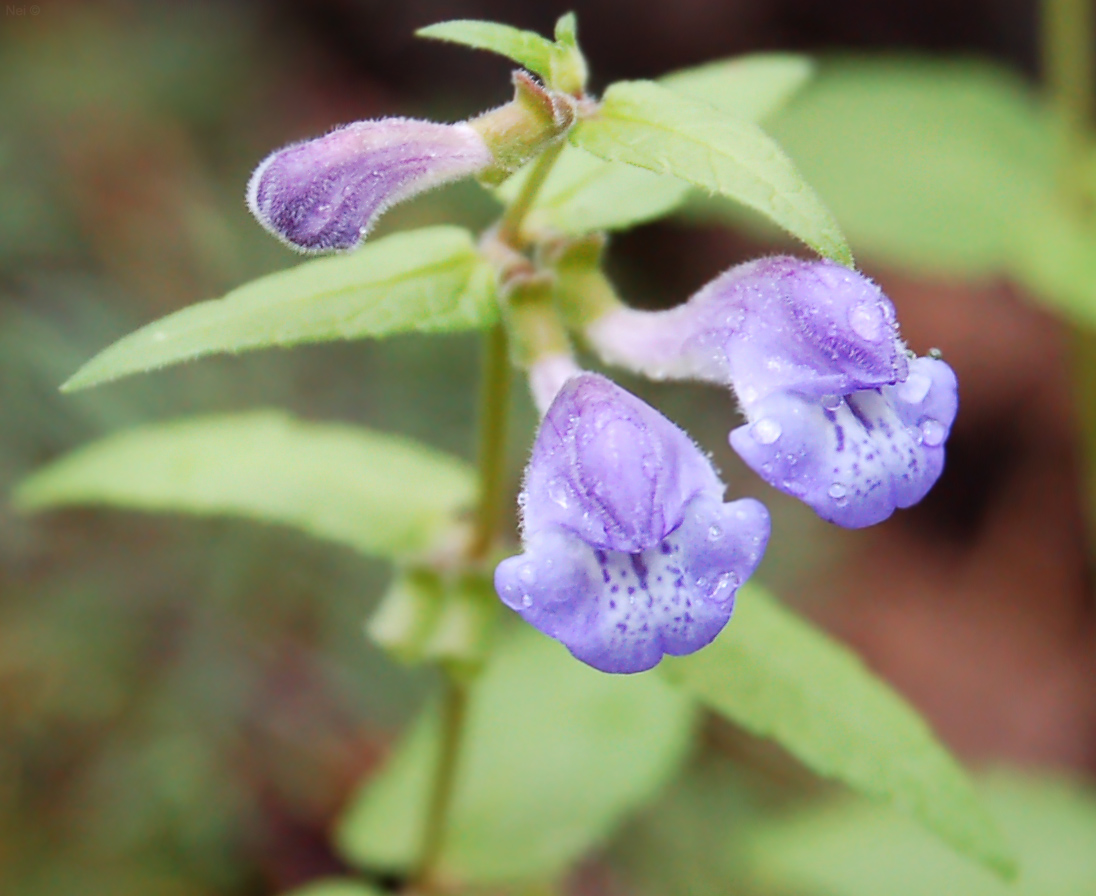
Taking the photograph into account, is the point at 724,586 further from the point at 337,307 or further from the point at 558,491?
the point at 337,307

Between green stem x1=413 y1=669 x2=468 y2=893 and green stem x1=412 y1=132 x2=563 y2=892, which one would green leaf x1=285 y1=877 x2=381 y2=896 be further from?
green stem x1=412 y1=132 x2=563 y2=892

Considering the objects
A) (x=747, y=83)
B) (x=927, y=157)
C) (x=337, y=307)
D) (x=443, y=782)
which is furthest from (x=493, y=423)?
(x=927, y=157)

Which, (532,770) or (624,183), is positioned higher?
(624,183)

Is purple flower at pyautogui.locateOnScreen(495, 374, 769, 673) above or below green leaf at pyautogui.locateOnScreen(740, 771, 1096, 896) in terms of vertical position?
above

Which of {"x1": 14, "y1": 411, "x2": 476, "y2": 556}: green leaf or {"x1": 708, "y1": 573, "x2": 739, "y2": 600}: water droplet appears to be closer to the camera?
{"x1": 708, "y1": 573, "x2": 739, "y2": 600}: water droplet

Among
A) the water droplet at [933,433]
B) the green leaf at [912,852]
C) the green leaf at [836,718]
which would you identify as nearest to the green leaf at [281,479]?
the green leaf at [836,718]

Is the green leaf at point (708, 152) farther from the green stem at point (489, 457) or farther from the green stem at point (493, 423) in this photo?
the green stem at point (493, 423)

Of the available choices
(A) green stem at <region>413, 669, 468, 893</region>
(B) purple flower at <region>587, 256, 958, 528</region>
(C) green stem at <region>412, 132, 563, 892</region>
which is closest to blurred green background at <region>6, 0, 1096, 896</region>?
(A) green stem at <region>413, 669, 468, 893</region>
